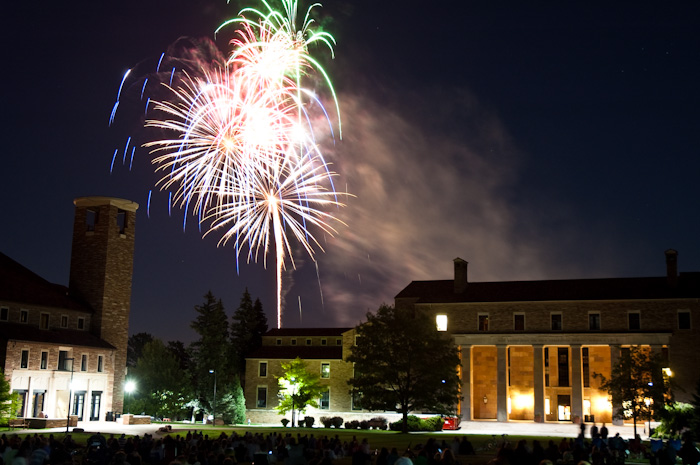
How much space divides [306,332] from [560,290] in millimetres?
30581

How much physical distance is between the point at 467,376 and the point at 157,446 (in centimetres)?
4542

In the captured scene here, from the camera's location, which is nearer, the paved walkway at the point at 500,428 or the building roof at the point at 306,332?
the paved walkway at the point at 500,428

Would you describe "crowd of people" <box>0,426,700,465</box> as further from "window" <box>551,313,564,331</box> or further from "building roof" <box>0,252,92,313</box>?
"window" <box>551,313,564,331</box>

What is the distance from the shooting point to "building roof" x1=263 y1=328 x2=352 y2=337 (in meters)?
87.7

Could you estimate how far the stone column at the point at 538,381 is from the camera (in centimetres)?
6725

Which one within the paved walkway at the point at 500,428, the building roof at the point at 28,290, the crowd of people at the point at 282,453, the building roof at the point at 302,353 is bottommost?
the paved walkway at the point at 500,428

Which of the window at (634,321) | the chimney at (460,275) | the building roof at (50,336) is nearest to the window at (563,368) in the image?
the window at (634,321)

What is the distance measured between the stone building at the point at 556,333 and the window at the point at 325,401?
39.0 ft

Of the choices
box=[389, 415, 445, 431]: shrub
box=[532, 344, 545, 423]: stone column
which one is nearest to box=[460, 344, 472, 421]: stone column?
box=[532, 344, 545, 423]: stone column

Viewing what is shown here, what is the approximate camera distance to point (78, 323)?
6931 cm

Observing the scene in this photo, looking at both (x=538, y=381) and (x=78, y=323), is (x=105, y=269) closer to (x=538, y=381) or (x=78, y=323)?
(x=78, y=323)

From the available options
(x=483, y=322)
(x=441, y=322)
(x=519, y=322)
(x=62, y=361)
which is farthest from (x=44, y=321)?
(x=519, y=322)

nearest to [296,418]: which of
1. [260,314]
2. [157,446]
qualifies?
[260,314]

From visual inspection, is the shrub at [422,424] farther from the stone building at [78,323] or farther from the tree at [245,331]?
the tree at [245,331]
